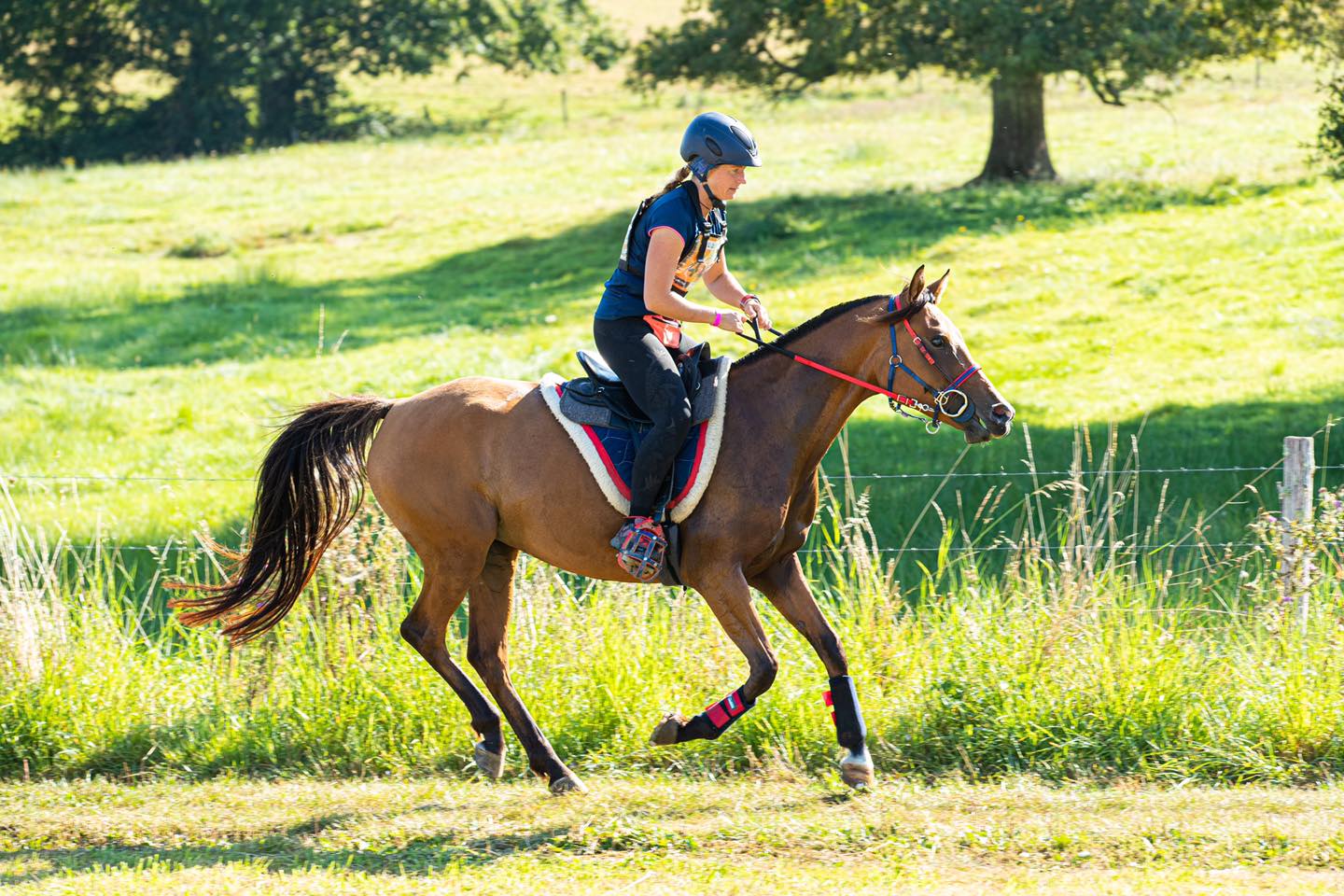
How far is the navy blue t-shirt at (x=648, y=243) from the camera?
5633 millimetres

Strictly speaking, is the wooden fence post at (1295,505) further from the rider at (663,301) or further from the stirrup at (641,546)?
the stirrup at (641,546)

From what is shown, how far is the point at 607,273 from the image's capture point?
22.2 m

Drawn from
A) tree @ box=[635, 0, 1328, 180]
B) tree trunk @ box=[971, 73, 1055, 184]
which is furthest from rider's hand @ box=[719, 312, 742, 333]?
tree trunk @ box=[971, 73, 1055, 184]

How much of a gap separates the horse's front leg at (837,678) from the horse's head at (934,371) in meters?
0.88

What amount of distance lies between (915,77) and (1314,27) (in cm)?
2788

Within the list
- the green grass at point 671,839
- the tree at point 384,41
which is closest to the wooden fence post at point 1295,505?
the green grass at point 671,839

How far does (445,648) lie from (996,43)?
670 inches

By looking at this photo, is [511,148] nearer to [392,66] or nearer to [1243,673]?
[392,66]

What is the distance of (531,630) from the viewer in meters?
6.98

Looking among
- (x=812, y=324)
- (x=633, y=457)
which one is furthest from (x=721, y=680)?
(x=812, y=324)

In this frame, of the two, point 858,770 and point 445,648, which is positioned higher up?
point 445,648

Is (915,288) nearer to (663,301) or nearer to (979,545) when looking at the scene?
(663,301)

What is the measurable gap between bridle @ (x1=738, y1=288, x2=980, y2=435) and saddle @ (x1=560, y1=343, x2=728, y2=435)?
0.98ft

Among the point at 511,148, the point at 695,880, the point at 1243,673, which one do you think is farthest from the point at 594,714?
the point at 511,148
